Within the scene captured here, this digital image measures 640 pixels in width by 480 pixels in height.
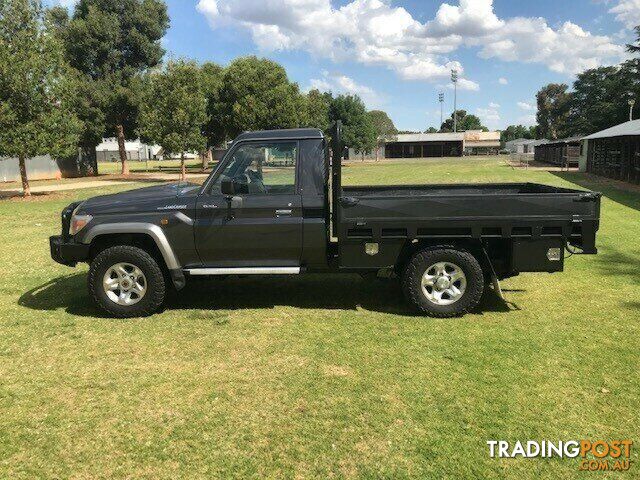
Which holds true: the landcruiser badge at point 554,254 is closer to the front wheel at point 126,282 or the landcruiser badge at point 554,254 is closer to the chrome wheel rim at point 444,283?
the chrome wheel rim at point 444,283

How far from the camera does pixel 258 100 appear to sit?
34750 mm

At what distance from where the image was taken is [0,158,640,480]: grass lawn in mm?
3184

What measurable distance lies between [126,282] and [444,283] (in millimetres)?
3562

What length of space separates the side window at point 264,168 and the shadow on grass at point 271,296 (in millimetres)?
1368

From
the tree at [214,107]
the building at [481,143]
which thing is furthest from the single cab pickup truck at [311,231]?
the building at [481,143]

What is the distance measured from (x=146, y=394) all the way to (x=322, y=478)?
1.74m

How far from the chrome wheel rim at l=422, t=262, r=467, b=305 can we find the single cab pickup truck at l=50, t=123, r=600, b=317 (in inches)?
0.4

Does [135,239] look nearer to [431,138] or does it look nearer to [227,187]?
[227,187]

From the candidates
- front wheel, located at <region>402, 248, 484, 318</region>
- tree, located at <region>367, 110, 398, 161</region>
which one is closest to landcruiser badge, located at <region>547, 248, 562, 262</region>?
front wheel, located at <region>402, 248, 484, 318</region>

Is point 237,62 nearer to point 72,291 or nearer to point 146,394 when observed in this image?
point 72,291

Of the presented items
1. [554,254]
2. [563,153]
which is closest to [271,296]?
[554,254]

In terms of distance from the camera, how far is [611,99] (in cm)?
6178

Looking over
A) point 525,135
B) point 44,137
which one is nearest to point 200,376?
point 44,137

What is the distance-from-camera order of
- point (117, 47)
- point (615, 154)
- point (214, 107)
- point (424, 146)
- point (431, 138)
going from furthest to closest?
point (424, 146)
point (431, 138)
point (214, 107)
point (117, 47)
point (615, 154)
